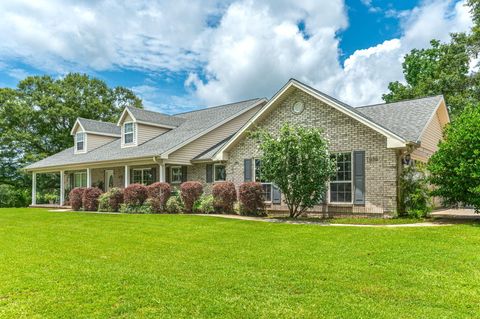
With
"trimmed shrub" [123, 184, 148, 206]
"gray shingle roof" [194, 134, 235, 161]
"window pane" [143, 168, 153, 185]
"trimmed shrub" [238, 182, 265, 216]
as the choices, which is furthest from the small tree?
"window pane" [143, 168, 153, 185]

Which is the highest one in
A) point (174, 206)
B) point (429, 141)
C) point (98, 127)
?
point (98, 127)

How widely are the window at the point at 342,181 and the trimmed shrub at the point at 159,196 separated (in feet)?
26.4

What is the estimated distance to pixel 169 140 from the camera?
2248 cm

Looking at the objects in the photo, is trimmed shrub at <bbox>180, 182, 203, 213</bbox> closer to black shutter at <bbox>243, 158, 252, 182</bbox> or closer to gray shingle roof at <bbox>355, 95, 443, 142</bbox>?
black shutter at <bbox>243, 158, 252, 182</bbox>

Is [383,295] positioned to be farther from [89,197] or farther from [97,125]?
[97,125]

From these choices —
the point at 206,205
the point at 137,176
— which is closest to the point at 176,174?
the point at 137,176

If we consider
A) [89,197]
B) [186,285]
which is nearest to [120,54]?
[89,197]

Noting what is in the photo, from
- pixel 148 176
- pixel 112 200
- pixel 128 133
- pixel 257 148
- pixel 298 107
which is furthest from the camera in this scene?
pixel 128 133

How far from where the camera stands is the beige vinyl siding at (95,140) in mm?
28391

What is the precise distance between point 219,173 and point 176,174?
317cm

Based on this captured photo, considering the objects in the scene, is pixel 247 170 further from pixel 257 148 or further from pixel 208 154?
pixel 208 154

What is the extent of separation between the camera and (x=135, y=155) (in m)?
21.1

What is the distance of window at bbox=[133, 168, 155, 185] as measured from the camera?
23.1 meters

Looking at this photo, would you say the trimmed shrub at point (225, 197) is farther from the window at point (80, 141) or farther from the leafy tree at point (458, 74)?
the leafy tree at point (458, 74)
